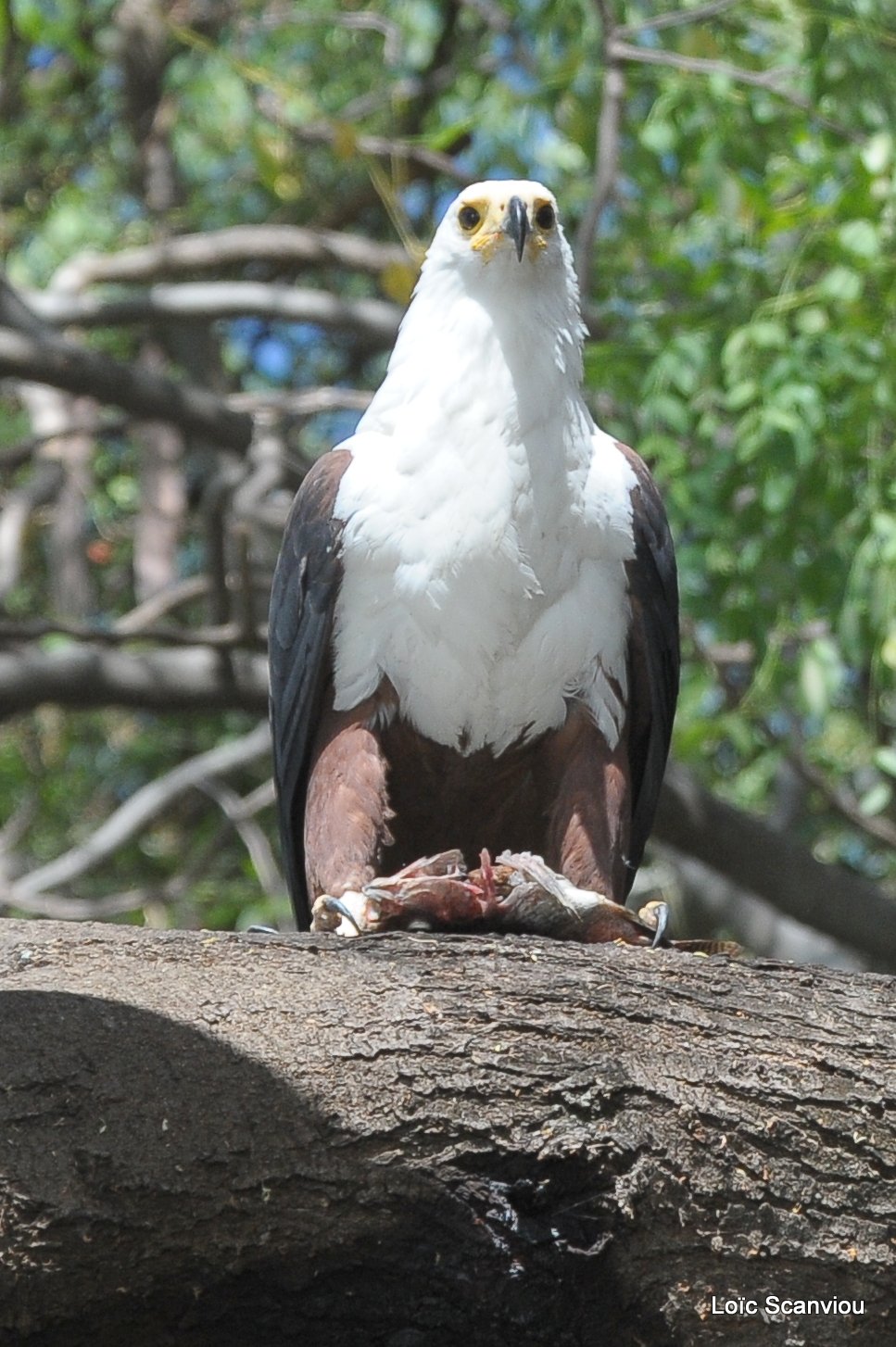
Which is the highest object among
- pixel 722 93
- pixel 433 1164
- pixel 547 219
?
pixel 722 93

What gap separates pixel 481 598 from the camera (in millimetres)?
3814

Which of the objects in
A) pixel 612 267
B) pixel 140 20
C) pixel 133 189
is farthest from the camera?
pixel 133 189

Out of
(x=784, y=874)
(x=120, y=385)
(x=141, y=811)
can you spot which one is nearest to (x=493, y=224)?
(x=120, y=385)

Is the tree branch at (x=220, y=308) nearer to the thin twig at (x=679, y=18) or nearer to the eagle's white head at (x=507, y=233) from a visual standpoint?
the thin twig at (x=679, y=18)

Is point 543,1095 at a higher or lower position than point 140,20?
lower

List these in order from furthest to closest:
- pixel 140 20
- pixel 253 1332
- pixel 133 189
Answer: pixel 133 189, pixel 140 20, pixel 253 1332

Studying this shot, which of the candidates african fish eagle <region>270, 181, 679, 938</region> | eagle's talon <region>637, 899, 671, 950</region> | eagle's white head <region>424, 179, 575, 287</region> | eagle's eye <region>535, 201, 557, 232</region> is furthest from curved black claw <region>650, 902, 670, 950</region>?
eagle's eye <region>535, 201, 557, 232</region>

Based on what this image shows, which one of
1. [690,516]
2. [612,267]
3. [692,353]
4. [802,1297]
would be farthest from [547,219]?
[612,267]

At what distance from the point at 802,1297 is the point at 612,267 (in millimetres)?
5417

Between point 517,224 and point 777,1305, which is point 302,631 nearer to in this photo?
point 517,224

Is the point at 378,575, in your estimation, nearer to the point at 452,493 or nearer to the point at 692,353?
the point at 452,493

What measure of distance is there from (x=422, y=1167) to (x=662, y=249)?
4.90 metres

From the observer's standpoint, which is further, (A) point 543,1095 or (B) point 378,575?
(B) point 378,575

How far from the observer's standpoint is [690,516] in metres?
5.60
